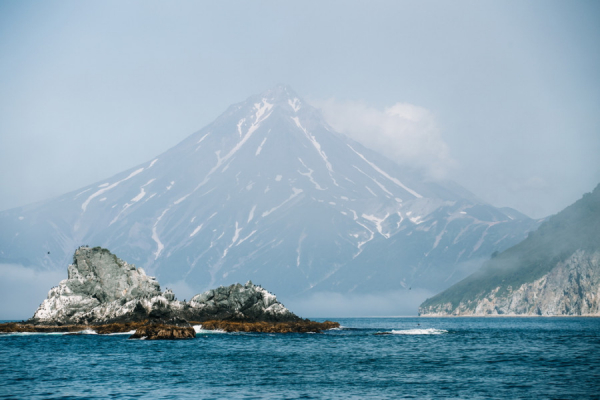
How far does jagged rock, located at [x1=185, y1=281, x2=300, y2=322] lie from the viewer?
162250mm

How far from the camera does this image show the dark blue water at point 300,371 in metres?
51.3

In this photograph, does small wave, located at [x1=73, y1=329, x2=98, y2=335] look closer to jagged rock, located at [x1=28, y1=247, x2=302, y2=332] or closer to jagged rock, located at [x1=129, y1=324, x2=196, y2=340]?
jagged rock, located at [x1=28, y1=247, x2=302, y2=332]

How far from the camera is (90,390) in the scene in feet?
172

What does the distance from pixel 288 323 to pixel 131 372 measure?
330 ft

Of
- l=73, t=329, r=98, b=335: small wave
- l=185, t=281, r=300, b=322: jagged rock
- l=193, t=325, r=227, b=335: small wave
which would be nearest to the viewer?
l=73, t=329, r=98, b=335: small wave

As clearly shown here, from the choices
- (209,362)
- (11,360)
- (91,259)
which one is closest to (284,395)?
(209,362)

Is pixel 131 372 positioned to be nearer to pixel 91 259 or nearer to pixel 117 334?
pixel 117 334

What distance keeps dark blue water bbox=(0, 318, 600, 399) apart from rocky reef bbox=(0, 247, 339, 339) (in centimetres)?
3820

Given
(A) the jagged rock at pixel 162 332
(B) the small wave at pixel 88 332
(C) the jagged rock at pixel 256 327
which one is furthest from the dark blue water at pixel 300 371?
(C) the jagged rock at pixel 256 327

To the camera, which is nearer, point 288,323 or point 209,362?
point 209,362

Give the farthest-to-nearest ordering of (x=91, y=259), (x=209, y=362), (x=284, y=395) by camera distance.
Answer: (x=91, y=259), (x=209, y=362), (x=284, y=395)

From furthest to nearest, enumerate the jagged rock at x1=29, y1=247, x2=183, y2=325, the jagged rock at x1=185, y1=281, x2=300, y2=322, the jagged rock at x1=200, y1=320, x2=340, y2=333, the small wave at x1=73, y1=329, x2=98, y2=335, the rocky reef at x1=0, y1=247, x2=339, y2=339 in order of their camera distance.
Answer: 1. the jagged rock at x1=185, y1=281, x2=300, y2=322
2. the jagged rock at x1=200, y1=320, x2=340, y2=333
3. the jagged rock at x1=29, y1=247, x2=183, y2=325
4. the rocky reef at x1=0, y1=247, x2=339, y2=339
5. the small wave at x1=73, y1=329, x2=98, y2=335

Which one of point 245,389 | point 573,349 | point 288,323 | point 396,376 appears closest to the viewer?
point 245,389

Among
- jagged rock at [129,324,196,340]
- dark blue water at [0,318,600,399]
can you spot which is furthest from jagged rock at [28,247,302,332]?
dark blue water at [0,318,600,399]
